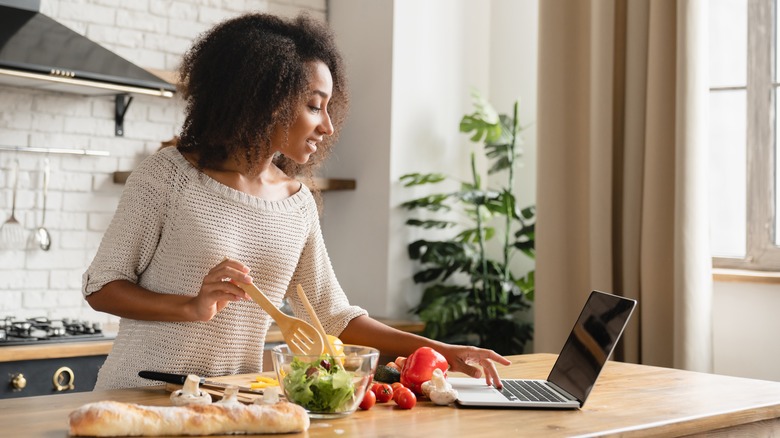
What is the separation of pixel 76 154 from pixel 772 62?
2.57 metres

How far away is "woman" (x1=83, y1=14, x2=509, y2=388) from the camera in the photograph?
182cm

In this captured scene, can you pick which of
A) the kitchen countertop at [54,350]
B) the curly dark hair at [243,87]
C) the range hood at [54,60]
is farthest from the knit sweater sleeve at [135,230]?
the range hood at [54,60]

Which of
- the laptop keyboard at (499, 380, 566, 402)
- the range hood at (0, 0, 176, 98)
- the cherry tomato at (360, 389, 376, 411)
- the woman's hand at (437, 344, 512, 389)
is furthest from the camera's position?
the range hood at (0, 0, 176, 98)

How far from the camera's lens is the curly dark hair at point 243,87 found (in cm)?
194

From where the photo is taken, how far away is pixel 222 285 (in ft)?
5.26

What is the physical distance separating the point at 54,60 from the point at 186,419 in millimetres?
2091

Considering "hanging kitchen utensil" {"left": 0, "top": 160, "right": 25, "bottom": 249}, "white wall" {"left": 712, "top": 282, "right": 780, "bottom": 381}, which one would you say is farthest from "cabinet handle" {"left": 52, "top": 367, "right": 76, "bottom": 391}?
"white wall" {"left": 712, "top": 282, "right": 780, "bottom": 381}

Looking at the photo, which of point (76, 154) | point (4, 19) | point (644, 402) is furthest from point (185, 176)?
point (76, 154)

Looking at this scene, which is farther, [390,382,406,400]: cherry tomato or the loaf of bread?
[390,382,406,400]: cherry tomato

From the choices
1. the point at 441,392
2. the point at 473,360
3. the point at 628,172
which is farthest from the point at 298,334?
the point at 628,172

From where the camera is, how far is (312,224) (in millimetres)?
2076

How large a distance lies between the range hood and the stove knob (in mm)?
949

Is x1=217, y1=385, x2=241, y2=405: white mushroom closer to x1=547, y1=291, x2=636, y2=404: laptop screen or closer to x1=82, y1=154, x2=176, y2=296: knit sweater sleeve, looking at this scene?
x1=82, y1=154, x2=176, y2=296: knit sweater sleeve

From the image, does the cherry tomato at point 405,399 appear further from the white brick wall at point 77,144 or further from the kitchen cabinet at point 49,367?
the white brick wall at point 77,144
